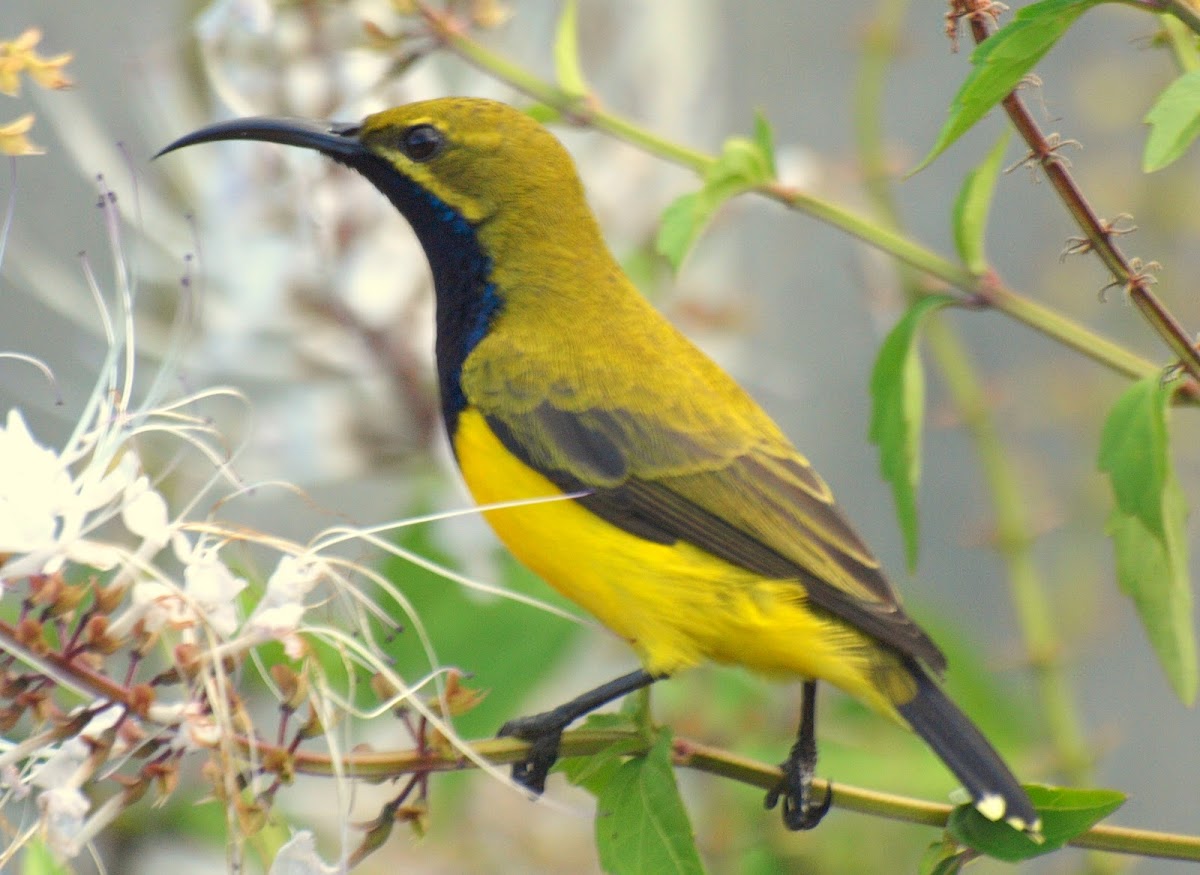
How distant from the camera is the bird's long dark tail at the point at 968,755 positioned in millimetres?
1295

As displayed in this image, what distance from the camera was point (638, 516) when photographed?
6.07ft

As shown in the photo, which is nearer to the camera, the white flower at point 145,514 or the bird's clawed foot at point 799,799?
the white flower at point 145,514

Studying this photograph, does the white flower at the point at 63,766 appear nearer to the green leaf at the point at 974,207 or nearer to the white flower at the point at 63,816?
the white flower at the point at 63,816

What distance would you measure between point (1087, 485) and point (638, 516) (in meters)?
1.68

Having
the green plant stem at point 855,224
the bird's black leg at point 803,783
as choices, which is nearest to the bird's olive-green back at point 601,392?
the bird's black leg at point 803,783

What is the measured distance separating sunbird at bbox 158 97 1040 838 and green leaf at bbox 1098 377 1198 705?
0.24 meters

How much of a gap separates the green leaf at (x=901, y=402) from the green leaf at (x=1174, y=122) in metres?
0.44

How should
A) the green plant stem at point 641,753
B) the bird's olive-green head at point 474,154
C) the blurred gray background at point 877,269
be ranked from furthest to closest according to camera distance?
1. the blurred gray background at point 877,269
2. the bird's olive-green head at point 474,154
3. the green plant stem at point 641,753

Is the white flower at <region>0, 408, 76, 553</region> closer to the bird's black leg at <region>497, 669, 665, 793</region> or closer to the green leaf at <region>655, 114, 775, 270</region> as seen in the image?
the bird's black leg at <region>497, 669, 665, 793</region>

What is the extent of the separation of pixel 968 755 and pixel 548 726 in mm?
437

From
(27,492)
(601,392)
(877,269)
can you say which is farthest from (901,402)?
(877,269)

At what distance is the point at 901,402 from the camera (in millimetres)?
1513

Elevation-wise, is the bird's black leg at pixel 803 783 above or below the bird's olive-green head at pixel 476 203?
below

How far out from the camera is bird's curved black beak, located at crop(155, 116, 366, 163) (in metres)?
1.76
